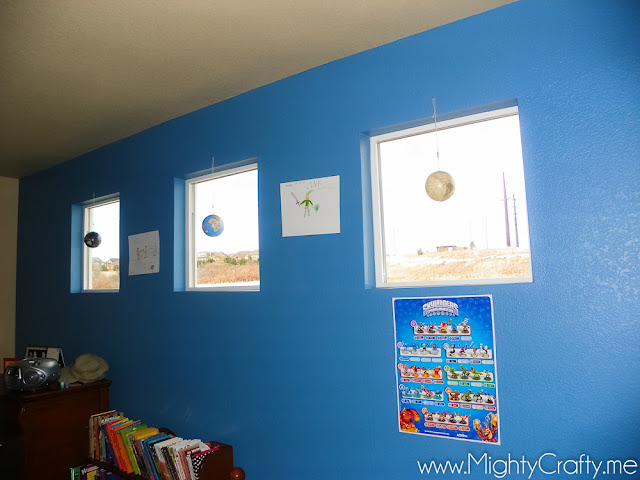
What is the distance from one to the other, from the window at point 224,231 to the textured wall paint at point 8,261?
2.66 meters

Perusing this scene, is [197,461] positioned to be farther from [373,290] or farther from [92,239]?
[92,239]

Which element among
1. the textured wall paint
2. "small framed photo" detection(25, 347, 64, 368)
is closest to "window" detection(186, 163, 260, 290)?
"small framed photo" detection(25, 347, 64, 368)

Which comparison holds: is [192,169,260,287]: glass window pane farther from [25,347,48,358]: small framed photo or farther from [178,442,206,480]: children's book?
[25,347,48,358]: small framed photo

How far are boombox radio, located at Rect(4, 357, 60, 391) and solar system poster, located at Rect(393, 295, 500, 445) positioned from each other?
8.39 feet

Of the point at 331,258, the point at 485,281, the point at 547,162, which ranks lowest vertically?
the point at 485,281

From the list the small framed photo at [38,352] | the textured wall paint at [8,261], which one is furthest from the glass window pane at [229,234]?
the textured wall paint at [8,261]

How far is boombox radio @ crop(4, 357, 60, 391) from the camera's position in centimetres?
317

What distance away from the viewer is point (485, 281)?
6.82 feet

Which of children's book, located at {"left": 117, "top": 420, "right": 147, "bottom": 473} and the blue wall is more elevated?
the blue wall

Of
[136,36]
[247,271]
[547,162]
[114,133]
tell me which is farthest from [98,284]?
[547,162]

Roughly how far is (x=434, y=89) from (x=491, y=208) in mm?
641

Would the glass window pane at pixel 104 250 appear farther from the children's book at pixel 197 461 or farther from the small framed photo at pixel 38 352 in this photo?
the children's book at pixel 197 461

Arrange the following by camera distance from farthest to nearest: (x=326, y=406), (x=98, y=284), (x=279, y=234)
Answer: (x=98, y=284) → (x=279, y=234) → (x=326, y=406)

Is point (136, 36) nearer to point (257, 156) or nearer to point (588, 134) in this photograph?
point (257, 156)
